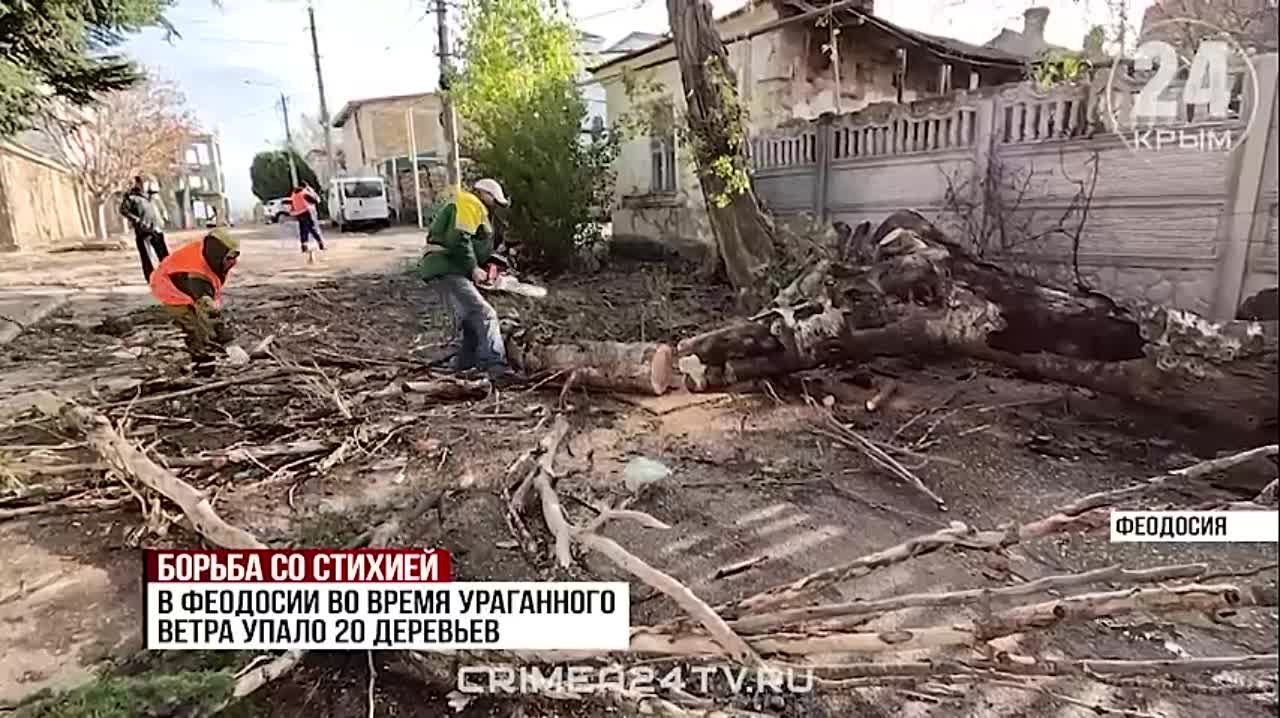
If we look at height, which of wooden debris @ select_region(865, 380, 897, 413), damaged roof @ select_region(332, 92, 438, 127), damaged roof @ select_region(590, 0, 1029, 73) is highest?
damaged roof @ select_region(590, 0, 1029, 73)

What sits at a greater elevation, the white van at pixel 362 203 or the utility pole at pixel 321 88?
the utility pole at pixel 321 88

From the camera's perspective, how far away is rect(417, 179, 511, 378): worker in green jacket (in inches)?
41.9

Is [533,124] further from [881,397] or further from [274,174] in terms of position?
[881,397]

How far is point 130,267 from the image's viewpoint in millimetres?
1016

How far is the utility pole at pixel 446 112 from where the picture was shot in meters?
1.02

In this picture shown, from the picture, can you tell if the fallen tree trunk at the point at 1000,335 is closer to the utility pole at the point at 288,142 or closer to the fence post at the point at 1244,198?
the fence post at the point at 1244,198

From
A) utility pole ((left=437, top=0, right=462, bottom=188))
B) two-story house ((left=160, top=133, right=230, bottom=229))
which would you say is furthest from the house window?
two-story house ((left=160, top=133, right=230, bottom=229))

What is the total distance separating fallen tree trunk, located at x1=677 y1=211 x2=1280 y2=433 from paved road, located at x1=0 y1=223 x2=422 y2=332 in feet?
1.86

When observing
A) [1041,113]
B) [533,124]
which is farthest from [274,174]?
[1041,113]

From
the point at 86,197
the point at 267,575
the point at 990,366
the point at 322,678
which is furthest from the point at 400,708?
the point at 990,366

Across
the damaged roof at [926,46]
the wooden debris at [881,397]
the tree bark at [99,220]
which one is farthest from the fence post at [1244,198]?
the tree bark at [99,220]
